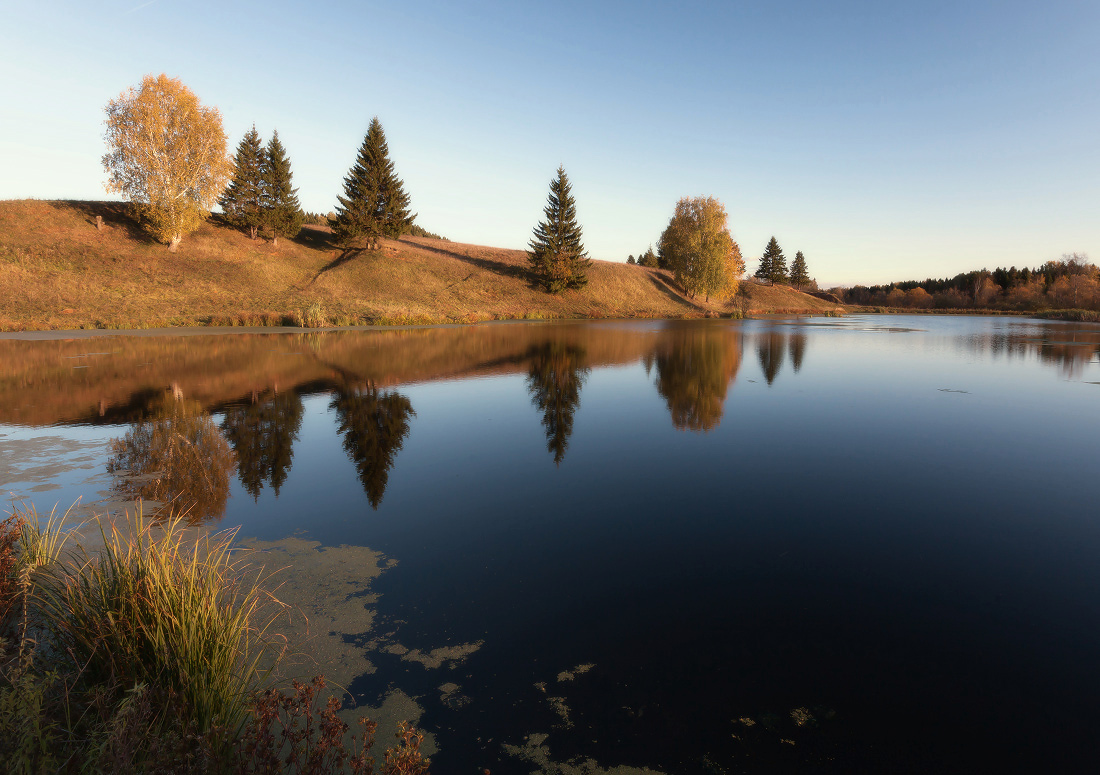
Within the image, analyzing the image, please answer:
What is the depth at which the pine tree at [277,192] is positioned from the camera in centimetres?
5475

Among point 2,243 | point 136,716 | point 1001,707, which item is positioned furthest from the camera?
point 2,243

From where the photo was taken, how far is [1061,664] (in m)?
3.76

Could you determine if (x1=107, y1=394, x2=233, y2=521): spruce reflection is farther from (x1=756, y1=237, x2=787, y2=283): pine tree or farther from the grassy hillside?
(x1=756, y1=237, x2=787, y2=283): pine tree

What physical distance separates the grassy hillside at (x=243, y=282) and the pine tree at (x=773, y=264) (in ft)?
139

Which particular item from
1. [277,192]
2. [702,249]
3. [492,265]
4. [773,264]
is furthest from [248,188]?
[773,264]

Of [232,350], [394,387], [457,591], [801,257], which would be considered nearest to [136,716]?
[457,591]

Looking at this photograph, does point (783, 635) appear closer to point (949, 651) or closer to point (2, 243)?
point (949, 651)

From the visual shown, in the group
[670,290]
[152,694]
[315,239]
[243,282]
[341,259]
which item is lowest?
[152,694]

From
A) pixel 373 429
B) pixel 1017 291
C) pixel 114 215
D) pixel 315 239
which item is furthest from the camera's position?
pixel 1017 291

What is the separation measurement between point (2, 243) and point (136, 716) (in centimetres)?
5816

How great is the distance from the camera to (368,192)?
56.1 m

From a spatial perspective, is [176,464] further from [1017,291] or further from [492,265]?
[1017,291]

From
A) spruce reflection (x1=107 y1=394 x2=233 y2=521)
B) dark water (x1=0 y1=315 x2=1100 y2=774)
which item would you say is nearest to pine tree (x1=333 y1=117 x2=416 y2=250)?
dark water (x1=0 y1=315 x2=1100 y2=774)

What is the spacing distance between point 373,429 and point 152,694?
7978 mm
